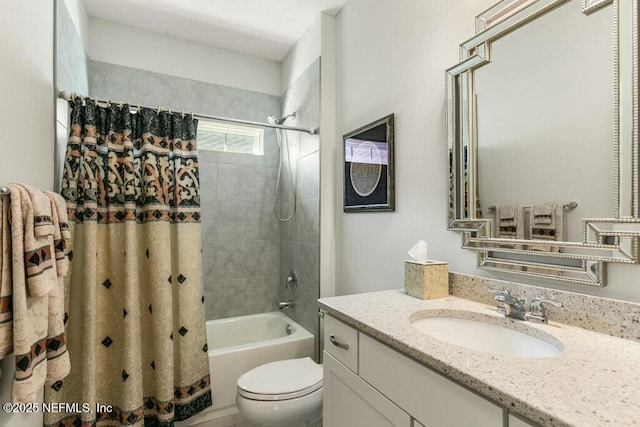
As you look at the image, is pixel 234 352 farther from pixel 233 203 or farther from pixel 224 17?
pixel 224 17

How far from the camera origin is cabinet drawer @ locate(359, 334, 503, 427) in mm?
665

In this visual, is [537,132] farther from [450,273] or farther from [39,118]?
[39,118]

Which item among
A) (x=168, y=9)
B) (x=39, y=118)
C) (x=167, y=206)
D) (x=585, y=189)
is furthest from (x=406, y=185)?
(x=168, y=9)

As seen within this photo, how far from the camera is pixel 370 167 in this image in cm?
188

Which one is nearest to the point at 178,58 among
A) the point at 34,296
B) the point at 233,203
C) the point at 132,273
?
the point at 233,203

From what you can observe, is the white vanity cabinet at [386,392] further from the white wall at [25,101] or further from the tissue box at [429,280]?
the white wall at [25,101]

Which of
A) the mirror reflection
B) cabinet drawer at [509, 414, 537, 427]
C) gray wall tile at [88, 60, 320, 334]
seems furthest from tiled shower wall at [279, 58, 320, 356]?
cabinet drawer at [509, 414, 537, 427]

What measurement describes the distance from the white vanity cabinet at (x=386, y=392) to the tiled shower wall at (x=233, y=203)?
5.70 ft

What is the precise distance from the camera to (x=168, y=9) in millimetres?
2252

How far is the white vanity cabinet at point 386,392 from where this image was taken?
0.69m

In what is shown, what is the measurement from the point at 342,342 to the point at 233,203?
195 cm

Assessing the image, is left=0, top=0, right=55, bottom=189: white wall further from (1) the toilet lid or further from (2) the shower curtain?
(1) the toilet lid

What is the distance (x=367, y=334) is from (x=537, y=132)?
89 centimetres

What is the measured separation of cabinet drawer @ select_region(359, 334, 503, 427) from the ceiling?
2164 millimetres
